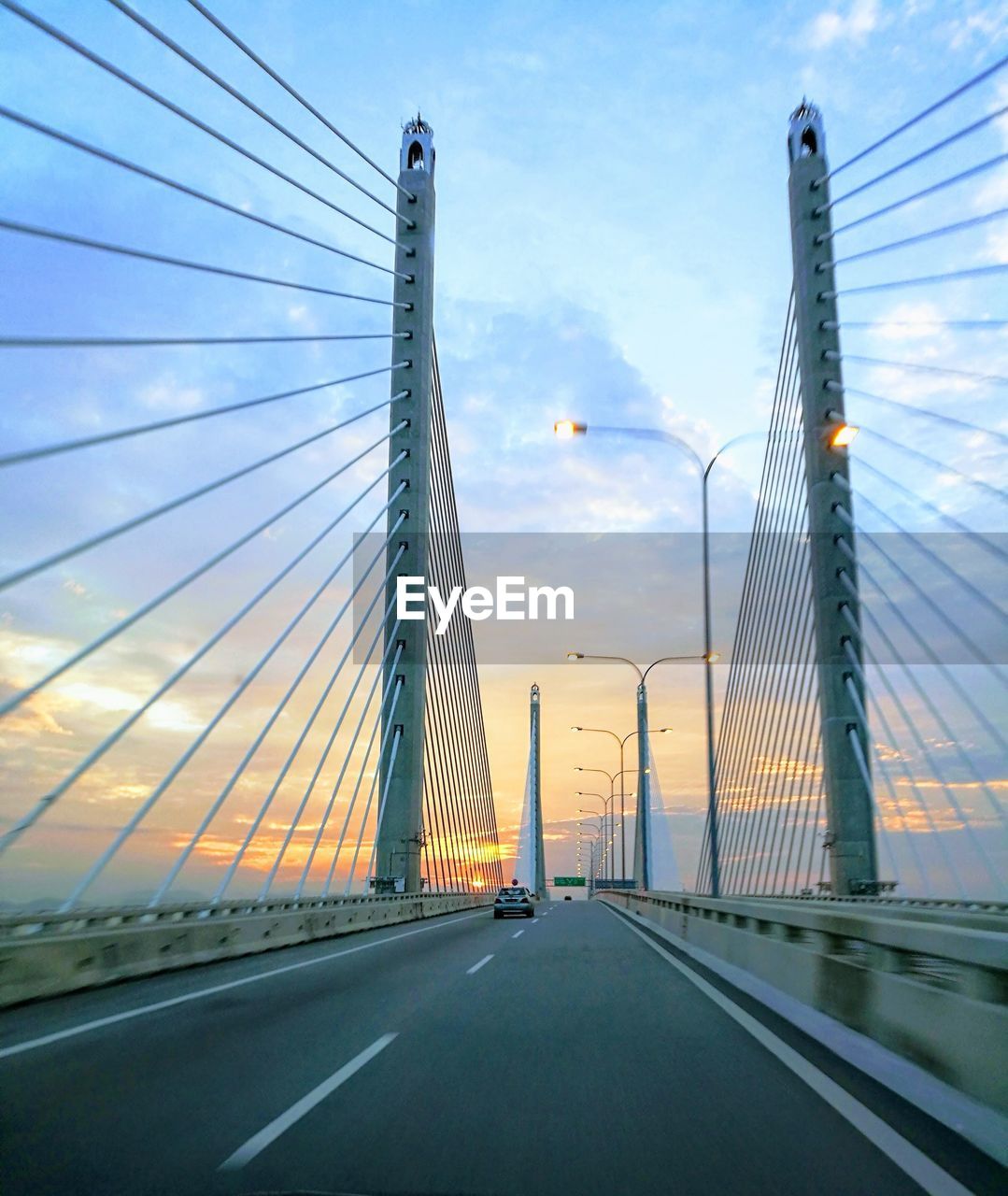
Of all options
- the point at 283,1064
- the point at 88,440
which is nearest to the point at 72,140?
the point at 88,440

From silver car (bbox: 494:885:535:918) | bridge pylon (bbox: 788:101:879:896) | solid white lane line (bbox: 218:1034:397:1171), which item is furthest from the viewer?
silver car (bbox: 494:885:535:918)

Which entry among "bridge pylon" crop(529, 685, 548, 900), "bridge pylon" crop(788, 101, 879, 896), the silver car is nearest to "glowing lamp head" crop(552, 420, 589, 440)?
"bridge pylon" crop(788, 101, 879, 896)

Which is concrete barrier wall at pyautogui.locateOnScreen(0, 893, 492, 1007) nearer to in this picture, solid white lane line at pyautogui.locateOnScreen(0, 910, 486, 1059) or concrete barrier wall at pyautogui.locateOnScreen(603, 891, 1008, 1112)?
solid white lane line at pyautogui.locateOnScreen(0, 910, 486, 1059)

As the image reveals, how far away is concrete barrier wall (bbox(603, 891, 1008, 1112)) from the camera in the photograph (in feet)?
17.6

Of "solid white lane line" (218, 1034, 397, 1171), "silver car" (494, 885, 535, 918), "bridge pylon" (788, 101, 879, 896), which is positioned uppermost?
"bridge pylon" (788, 101, 879, 896)

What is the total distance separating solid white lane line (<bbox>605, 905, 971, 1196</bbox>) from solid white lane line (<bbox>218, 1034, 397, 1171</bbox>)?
272 cm

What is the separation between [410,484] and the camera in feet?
92.4

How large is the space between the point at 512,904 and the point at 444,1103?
3213 centimetres

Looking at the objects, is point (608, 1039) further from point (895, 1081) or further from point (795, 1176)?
point (795, 1176)

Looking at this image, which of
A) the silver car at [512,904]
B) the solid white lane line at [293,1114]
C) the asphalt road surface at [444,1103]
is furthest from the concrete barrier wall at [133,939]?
the silver car at [512,904]

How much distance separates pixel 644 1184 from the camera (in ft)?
15.1

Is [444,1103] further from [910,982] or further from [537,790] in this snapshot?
[537,790]

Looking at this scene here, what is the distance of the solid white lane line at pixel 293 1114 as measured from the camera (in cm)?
492

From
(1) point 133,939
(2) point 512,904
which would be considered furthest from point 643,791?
(1) point 133,939
